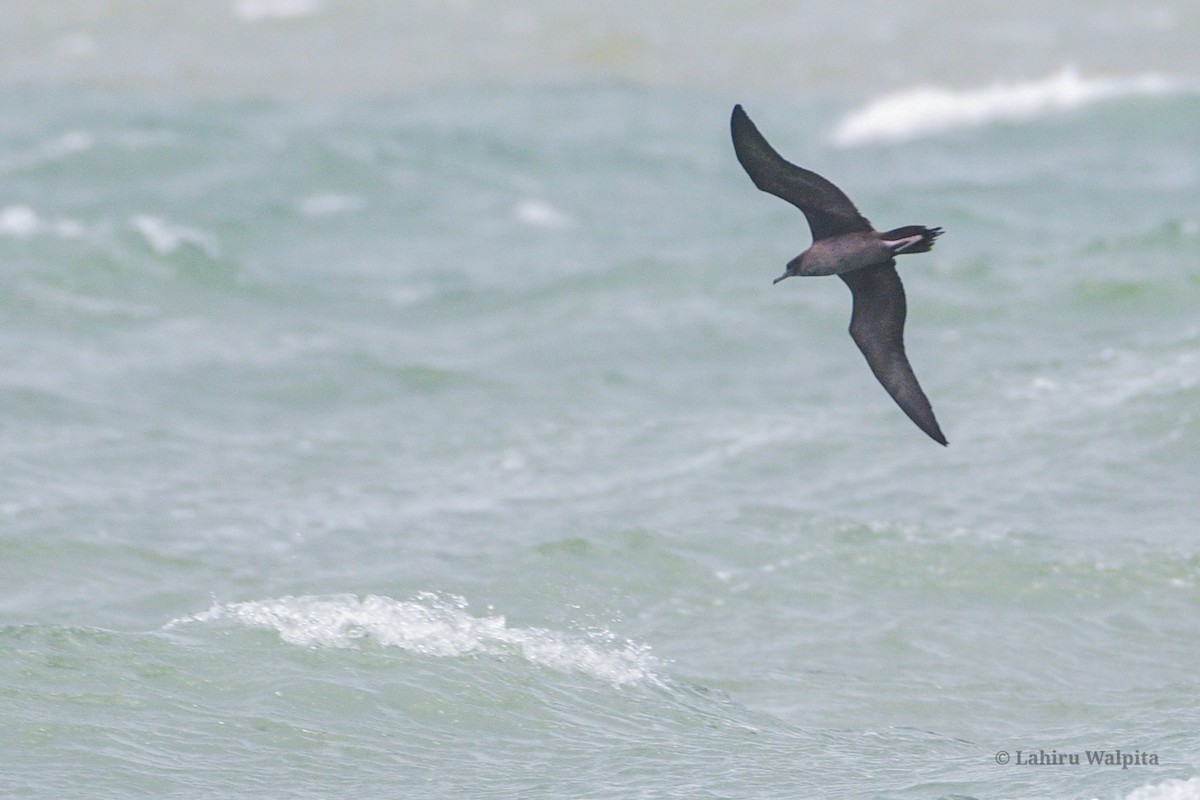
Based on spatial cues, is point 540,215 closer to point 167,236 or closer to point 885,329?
point 167,236

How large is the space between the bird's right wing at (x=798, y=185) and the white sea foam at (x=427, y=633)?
2961 millimetres

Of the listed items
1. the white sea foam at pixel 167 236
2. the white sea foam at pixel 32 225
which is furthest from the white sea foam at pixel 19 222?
the white sea foam at pixel 167 236

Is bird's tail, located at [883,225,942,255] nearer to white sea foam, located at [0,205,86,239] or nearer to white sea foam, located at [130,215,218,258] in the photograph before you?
white sea foam, located at [130,215,218,258]

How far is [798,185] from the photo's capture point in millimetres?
8125

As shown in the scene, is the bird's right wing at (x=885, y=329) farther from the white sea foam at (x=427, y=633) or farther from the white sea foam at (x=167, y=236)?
the white sea foam at (x=167, y=236)

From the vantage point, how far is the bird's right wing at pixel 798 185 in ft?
25.9

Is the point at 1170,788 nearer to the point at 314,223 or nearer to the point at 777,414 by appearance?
the point at 777,414

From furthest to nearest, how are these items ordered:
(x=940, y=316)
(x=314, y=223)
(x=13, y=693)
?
(x=314, y=223) → (x=940, y=316) → (x=13, y=693)

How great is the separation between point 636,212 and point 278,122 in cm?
770

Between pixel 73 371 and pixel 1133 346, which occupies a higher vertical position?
pixel 1133 346

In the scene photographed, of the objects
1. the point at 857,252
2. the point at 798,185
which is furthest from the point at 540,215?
the point at 857,252

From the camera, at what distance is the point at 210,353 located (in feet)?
55.7

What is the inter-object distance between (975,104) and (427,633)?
870 inches

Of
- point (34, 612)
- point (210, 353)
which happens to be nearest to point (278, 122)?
point (210, 353)
